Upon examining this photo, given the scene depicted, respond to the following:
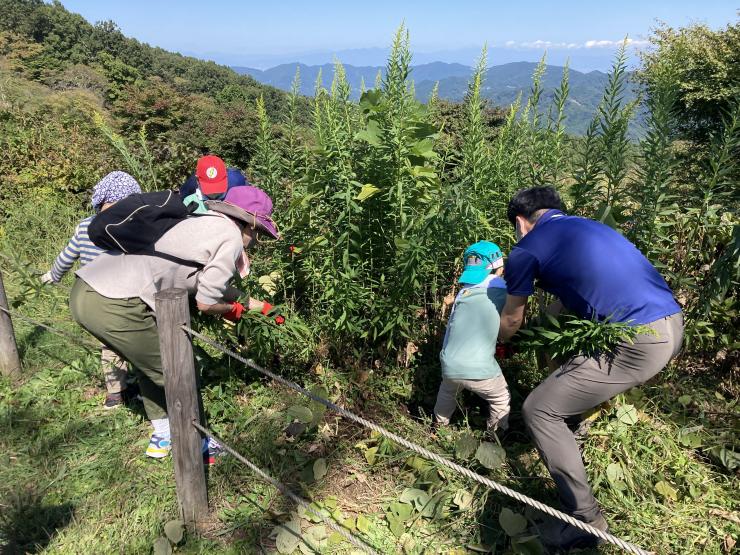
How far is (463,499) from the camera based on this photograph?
2.88m

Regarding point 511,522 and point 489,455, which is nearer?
point 511,522

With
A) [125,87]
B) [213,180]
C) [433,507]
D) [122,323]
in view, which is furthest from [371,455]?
[125,87]

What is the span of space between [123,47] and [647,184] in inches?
1638

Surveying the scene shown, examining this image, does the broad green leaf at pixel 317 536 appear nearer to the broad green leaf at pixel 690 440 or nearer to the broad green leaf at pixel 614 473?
the broad green leaf at pixel 614 473

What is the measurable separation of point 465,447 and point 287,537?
3.69 feet

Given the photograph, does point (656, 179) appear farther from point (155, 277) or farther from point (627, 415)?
point (155, 277)

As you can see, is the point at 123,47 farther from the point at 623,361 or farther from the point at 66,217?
the point at 623,361

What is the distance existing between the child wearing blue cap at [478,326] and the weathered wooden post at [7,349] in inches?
138

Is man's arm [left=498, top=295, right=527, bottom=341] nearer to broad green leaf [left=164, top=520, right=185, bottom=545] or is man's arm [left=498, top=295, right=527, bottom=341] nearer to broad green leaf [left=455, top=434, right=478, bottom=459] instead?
broad green leaf [left=455, top=434, right=478, bottom=459]

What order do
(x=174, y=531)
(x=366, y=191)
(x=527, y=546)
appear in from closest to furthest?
(x=527, y=546) < (x=174, y=531) < (x=366, y=191)

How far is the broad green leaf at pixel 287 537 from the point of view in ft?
8.68

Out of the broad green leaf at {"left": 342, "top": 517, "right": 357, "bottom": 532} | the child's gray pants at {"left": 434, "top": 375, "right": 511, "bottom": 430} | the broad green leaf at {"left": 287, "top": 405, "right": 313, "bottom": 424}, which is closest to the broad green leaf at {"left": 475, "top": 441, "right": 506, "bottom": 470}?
the child's gray pants at {"left": 434, "top": 375, "right": 511, "bottom": 430}

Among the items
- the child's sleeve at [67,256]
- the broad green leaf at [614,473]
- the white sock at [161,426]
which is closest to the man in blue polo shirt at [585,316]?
the broad green leaf at [614,473]

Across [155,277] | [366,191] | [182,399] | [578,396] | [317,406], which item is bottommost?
[317,406]
